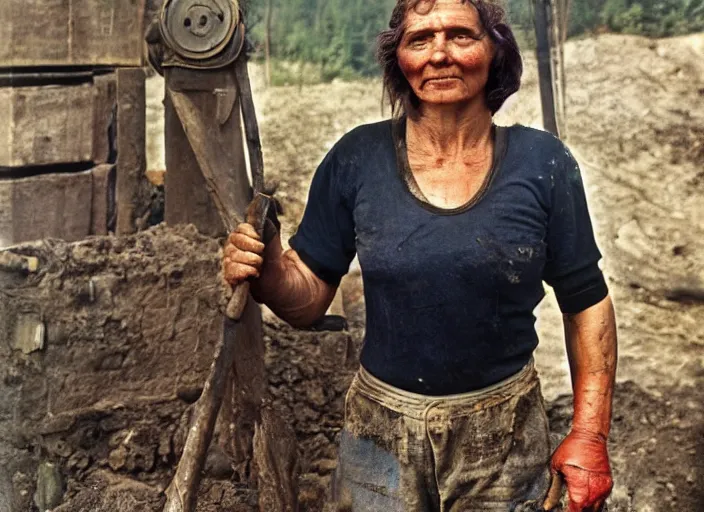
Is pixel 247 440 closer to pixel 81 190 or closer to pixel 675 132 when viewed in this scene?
pixel 81 190

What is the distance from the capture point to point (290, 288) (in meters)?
2.21

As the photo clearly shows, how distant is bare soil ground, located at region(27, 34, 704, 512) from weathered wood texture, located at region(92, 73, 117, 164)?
12 cm

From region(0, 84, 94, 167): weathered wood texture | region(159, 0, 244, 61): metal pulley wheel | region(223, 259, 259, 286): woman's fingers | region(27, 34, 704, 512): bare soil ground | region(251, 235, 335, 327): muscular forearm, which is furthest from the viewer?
region(27, 34, 704, 512): bare soil ground

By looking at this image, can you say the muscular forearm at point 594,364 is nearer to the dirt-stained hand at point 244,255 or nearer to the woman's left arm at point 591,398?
the woman's left arm at point 591,398

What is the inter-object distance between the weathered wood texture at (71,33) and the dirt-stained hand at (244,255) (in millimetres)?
1127

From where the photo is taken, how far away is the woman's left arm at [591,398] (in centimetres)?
213

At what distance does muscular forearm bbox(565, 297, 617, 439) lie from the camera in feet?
7.09

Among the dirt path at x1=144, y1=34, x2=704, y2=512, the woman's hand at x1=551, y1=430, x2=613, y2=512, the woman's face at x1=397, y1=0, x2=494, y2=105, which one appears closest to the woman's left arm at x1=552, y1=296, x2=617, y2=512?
the woman's hand at x1=551, y1=430, x2=613, y2=512

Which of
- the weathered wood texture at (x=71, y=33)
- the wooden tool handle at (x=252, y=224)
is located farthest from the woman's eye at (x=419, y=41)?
the weathered wood texture at (x=71, y=33)

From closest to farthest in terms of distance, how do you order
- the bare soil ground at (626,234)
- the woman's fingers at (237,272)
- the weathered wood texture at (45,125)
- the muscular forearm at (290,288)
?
1. the woman's fingers at (237,272)
2. the muscular forearm at (290,288)
3. the weathered wood texture at (45,125)
4. the bare soil ground at (626,234)

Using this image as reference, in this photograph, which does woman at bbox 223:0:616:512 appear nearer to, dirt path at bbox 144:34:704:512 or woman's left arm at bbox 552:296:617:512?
woman's left arm at bbox 552:296:617:512

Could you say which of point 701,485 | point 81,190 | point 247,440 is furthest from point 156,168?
point 701,485

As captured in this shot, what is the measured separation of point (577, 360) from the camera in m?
2.19

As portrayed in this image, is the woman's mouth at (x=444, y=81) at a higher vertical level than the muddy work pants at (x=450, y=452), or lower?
higher
